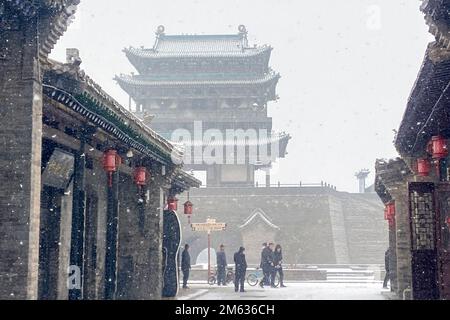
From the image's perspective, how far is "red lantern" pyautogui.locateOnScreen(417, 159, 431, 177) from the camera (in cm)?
1092

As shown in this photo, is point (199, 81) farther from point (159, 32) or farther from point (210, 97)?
point (159, 32)

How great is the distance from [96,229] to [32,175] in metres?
4.83

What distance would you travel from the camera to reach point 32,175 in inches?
251

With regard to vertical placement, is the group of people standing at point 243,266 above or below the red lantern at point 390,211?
A: below

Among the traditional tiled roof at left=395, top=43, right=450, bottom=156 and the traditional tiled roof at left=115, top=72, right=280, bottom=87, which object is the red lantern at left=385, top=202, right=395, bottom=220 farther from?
the traditional tiled roof at left=115, top=72, right=280, bottom=87

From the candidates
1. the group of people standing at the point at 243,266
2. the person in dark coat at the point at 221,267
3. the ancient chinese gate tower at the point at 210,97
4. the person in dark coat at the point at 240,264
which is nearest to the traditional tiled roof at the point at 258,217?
the ancient chinese gate tower at the point at 210,97

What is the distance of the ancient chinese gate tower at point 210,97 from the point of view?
35.3 m

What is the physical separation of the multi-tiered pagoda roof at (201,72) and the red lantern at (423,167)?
24032mm

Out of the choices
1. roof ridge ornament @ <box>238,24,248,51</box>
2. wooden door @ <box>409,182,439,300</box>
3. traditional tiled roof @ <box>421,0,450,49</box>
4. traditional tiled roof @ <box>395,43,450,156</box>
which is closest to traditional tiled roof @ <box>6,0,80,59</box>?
traditional tiled roof @ <box>421,0,450,49</box>

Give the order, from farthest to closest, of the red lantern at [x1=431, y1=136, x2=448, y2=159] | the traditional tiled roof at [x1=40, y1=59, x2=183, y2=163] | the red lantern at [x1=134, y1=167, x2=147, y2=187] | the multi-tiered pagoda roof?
1. the multi-tiered pagoda roof
2. the red lantern at [x1=134, y1=167, x2=147, y2=187]
3. the red lantern at [x1=431, y1=136, x2=448, y2=159]
4. the traditional tiled roof at [x1=40, y1=59, x2=183, y2=163]

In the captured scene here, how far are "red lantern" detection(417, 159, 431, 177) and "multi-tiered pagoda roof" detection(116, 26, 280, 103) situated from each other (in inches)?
946

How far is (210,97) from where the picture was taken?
118ft

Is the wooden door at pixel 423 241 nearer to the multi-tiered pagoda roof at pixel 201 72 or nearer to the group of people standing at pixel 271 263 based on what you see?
the group of people standing at pixel 271 263

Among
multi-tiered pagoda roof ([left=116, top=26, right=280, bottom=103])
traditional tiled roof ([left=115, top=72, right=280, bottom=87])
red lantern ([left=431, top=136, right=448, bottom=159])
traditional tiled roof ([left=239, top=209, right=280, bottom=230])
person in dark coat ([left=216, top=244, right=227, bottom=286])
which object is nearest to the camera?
red lantern ([left=431, top=136, right=448, bottom=159])
